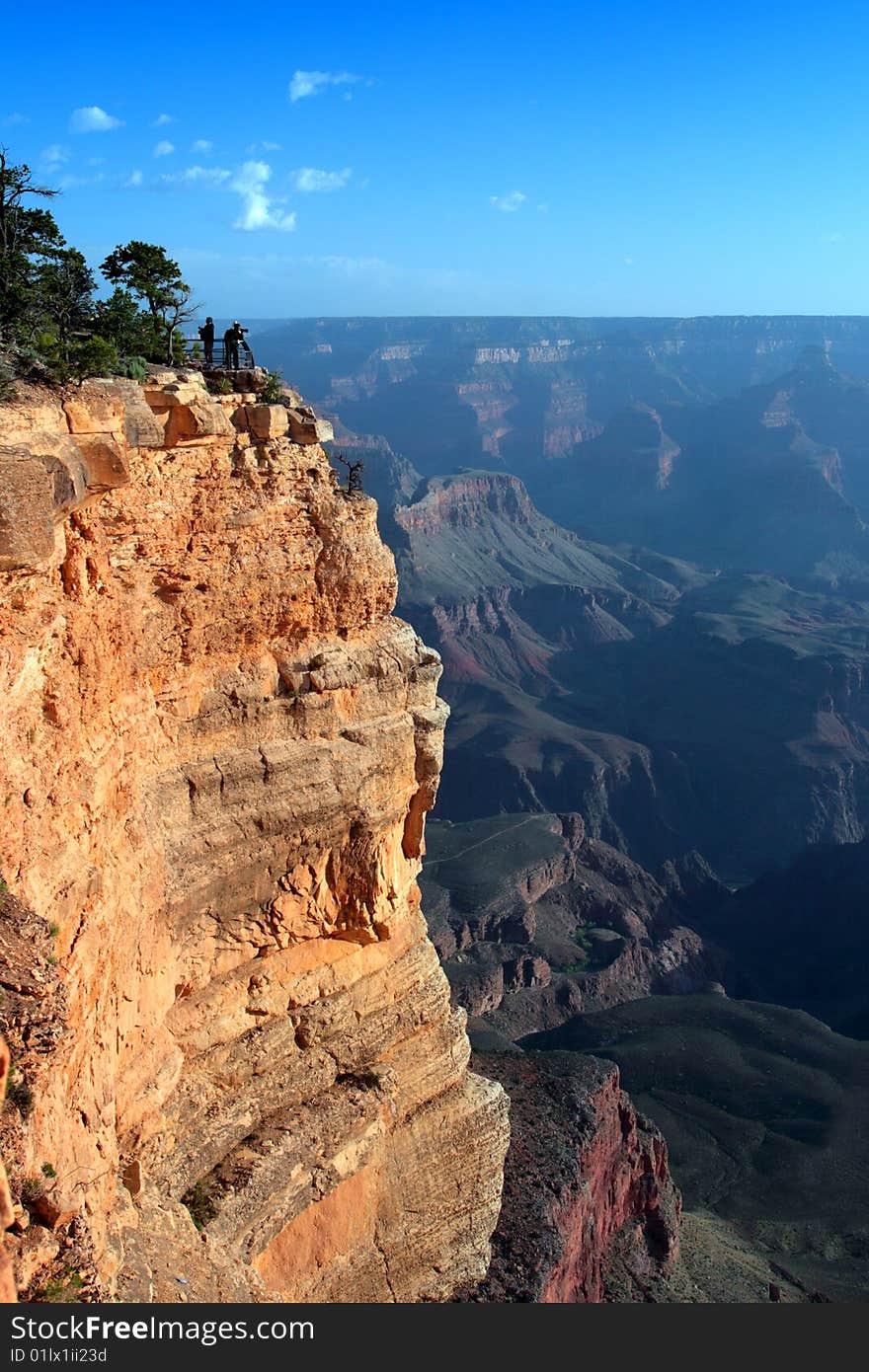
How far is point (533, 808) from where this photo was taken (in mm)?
85375

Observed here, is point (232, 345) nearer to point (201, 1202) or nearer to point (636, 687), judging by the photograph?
point (201, 1202)

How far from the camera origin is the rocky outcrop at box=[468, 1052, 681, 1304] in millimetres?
24078

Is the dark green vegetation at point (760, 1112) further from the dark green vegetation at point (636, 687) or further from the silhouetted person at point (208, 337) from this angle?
the dark green vegetation at point (636, 687)

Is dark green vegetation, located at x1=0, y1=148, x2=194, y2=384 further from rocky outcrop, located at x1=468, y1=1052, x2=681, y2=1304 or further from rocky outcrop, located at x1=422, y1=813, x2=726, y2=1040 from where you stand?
rocky outcrop, located at x1=422, y1=813, x2=726, y2=1040

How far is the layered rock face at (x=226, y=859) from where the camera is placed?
13.0m

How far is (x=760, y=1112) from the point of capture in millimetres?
42406

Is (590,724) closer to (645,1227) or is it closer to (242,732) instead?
(645,1227)

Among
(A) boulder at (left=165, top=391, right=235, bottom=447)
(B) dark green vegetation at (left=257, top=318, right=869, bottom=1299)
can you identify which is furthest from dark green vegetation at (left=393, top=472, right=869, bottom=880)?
(A) boulder at (left=165, top=391, right=235, bottom=447)

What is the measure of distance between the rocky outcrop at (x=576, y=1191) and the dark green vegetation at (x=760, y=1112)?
488 centimetres

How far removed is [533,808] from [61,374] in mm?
73901

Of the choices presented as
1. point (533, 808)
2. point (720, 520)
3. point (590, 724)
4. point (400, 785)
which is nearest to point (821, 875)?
point (533, 808)

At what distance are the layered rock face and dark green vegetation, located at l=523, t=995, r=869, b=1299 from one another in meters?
17.2

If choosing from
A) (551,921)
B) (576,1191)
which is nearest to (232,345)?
(576,1191)

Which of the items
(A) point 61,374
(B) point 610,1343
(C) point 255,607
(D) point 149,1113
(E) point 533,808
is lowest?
(E) point 533,808
